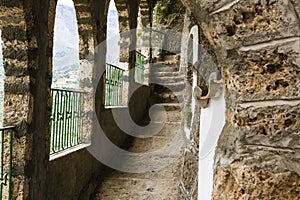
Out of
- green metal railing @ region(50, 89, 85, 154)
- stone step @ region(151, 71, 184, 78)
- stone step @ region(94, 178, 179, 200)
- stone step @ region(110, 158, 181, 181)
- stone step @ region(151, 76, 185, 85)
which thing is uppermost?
stone step @ region(151, 71, 184, 78)

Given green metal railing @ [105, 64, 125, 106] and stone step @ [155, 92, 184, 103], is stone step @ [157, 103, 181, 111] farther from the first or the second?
green metal railing @ [105, 64, 125, 106]

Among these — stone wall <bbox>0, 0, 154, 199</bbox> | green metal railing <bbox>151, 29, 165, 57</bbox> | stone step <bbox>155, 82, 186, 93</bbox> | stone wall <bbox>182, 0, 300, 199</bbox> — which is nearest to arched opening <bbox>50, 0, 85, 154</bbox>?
stone wall <bbox>0, 0, 154, 199</bbox>

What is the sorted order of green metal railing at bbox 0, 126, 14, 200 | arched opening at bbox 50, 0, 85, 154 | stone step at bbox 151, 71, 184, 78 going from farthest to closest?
1. stone step at bbox 151, 71, 184, 78
2. arched opening at bbox 50, 0, 85, 154
3. green metal railing at bbox 0, 126, 14, 200

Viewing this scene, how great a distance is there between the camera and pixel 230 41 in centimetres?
100

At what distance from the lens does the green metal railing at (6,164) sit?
116 inches

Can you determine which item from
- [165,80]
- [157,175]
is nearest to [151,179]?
[157,175]

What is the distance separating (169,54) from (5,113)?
292 inches

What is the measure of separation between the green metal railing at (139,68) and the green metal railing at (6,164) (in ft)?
16.0

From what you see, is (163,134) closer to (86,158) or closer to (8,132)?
(86,158)

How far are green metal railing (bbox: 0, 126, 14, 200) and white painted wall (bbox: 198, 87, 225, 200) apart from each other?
1.67 metres

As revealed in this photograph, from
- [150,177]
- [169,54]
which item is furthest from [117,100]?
[169,54]

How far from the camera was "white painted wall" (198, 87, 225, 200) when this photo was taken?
1.59 meters

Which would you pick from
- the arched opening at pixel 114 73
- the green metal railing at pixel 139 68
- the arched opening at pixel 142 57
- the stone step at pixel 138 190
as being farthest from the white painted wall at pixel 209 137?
the arched opening at pixel 142 57

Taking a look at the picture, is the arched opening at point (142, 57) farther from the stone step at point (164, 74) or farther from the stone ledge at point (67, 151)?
the stone ledge at point (67, 151)
